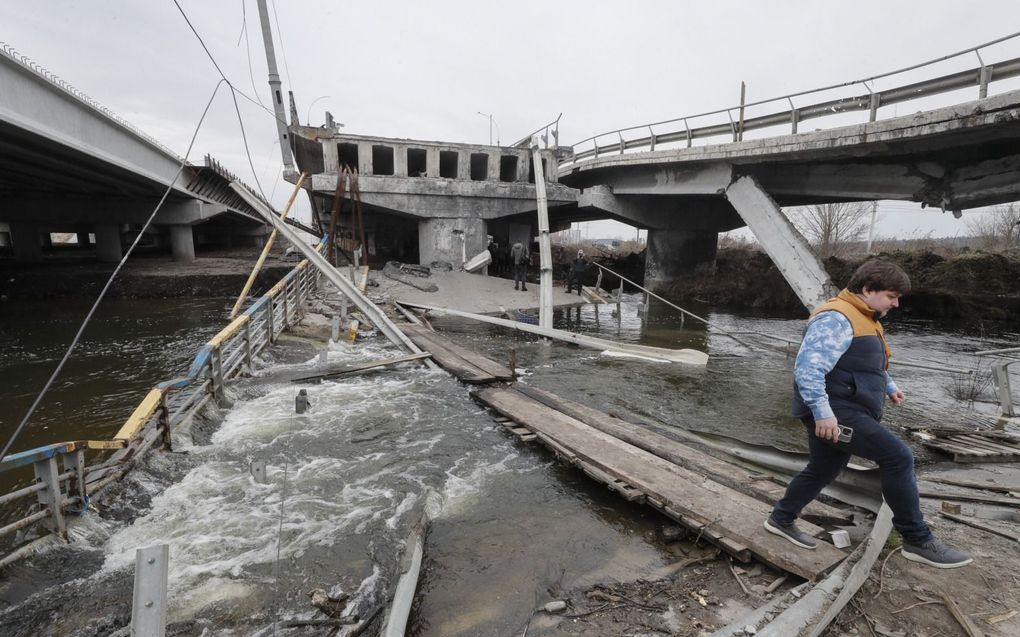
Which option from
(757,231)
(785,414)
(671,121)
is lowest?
(785,414)

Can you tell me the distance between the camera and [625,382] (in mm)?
9484

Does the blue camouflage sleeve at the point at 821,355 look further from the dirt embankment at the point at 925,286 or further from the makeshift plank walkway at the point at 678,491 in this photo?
the dirt embankment at the point at 925,286

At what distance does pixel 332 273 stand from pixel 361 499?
6.13 metres

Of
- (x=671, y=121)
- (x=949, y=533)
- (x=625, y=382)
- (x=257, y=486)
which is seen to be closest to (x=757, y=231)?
(x=671, y=121)

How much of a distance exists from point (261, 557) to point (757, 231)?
15567mm

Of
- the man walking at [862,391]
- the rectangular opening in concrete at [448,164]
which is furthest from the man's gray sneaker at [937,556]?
the rectangular opening in concrete at [448,164]

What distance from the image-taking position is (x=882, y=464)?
9.88 ft

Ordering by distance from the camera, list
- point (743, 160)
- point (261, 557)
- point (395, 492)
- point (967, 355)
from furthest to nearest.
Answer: point (743, 160)
point (967, 355)
point (395, 492)
point (261, 557)

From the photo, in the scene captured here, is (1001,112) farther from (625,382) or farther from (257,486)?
(257,486)

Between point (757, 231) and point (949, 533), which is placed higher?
point (757, 231)

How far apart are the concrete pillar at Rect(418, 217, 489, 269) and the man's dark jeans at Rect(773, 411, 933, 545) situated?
66.4ft

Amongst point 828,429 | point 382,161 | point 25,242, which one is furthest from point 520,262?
point 25,242

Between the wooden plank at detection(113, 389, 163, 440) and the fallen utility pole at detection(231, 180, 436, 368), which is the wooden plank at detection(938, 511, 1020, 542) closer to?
the wooden plank at detection(113, 389, 163, 440)

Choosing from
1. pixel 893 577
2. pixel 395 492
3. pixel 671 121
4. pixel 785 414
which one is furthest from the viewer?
pixel 671 121
